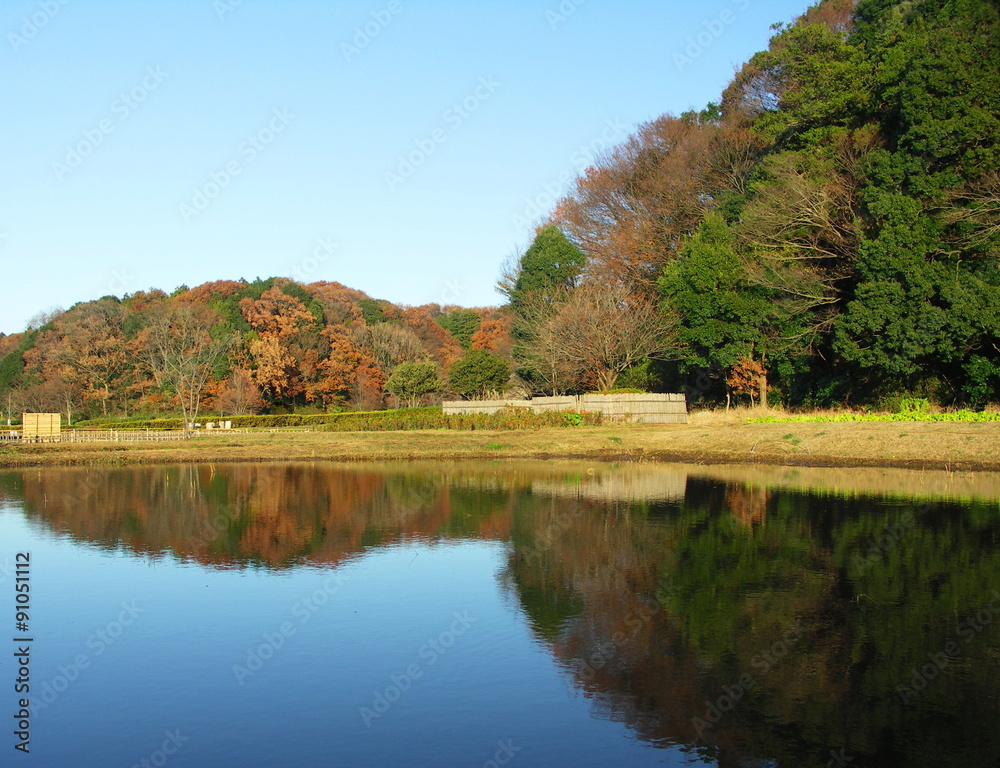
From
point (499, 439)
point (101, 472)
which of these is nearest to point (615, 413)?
point (499, 439)

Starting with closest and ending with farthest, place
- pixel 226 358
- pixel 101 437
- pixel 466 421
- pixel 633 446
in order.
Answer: pixel 633 446
pixel 466 421
pixel 101 437
pixel 226 358

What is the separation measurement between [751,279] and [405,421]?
55.7ft

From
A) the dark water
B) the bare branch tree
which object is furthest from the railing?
the dark water

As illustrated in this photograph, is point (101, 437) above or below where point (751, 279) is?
below

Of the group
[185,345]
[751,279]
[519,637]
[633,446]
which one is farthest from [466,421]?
[519,637]

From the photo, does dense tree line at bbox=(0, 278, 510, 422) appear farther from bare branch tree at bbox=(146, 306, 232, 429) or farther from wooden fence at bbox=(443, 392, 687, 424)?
wooden fence at bbox=(443, 392, 687, 424)

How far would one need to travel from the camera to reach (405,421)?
1609 inches

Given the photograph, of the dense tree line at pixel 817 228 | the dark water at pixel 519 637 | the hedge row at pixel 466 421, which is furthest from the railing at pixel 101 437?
the dark water at pixel 519 637

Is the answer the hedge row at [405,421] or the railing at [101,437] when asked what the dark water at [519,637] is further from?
the railing at [101,437]

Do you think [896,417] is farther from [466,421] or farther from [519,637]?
[519,637]

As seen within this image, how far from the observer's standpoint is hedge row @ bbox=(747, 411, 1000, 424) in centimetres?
2809

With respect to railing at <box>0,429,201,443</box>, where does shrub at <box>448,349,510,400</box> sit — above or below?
above

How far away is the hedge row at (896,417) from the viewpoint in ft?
92.2

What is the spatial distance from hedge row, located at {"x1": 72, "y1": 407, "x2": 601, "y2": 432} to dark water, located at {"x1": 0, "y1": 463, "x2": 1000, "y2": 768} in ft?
62.0
